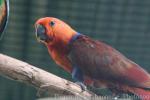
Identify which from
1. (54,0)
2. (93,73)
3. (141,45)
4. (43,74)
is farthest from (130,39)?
(43,74)

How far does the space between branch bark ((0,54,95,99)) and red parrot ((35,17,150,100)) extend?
74 millimetres

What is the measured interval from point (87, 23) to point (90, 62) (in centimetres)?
55

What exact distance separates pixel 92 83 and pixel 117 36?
52cm

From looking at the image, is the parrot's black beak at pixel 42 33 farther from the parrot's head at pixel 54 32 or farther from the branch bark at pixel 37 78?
the branch bark at pixel 37 78

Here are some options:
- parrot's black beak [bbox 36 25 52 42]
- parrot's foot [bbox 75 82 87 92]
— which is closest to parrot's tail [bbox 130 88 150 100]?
parrot's foot [bbox 75 82 87 92]

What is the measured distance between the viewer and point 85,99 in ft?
3.63

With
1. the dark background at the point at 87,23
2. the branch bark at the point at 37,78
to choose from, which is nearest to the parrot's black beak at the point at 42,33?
the branch bark at the point at 37,78

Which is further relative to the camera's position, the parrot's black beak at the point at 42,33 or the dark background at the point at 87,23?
the dark background at the point at 87,23

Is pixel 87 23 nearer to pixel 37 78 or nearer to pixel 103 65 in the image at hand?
pixel 103 65

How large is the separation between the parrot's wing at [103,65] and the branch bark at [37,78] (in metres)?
0.09

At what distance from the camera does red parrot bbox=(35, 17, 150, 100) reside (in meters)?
1.20

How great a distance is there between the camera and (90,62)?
1.22m

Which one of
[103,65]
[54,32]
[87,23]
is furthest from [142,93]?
[87,23]

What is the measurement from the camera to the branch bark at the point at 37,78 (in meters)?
1.13
